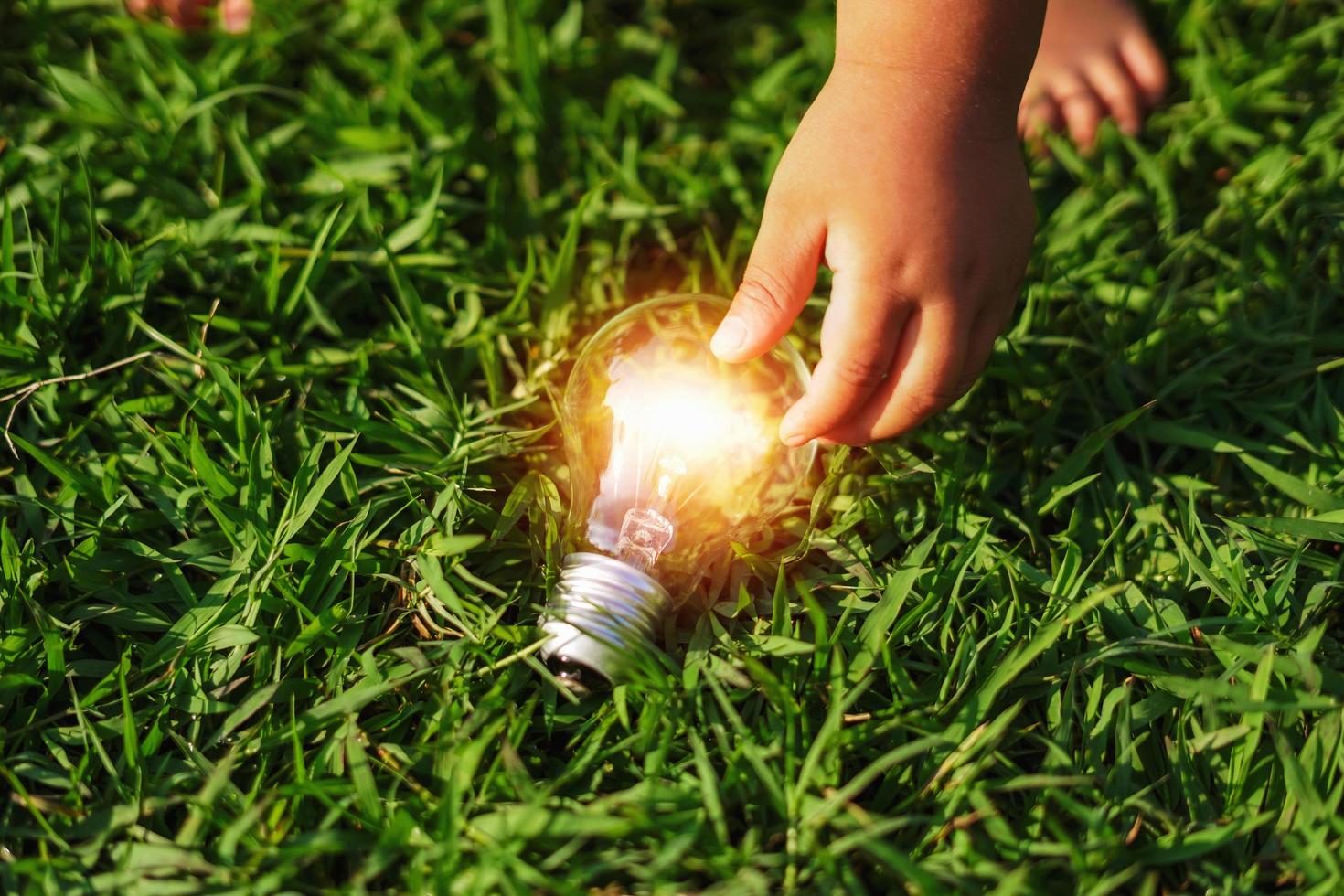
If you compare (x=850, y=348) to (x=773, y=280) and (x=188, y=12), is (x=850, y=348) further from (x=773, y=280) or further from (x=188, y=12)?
(x=188, y=12)

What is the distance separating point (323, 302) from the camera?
1.55 m

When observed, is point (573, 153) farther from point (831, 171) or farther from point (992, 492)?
point (992, 492)

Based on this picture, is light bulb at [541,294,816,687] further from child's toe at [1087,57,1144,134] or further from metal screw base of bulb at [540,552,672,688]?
child's toe at [1087,57,1144,134]

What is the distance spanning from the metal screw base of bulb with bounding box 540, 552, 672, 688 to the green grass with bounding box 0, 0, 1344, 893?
6cm

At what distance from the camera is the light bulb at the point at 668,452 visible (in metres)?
1.29

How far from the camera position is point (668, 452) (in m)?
1.29

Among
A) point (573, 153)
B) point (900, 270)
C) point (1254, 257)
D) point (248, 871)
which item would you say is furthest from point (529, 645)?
point (1254, 257)

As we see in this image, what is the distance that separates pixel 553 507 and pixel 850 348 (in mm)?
454

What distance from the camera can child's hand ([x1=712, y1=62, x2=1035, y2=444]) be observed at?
1.18 meters

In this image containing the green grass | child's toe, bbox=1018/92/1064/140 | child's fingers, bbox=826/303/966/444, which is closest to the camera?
the green grass

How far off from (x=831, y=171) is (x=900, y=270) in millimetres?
147

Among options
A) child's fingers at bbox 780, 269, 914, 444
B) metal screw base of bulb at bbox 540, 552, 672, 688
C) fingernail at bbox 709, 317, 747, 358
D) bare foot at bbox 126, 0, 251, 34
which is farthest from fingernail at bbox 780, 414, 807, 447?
bare foot at bbox 126, 0, 251, 34

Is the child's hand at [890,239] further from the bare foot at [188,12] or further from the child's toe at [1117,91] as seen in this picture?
the bare foot at [188,12]

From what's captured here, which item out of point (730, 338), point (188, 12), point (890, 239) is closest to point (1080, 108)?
point (890, 239)
